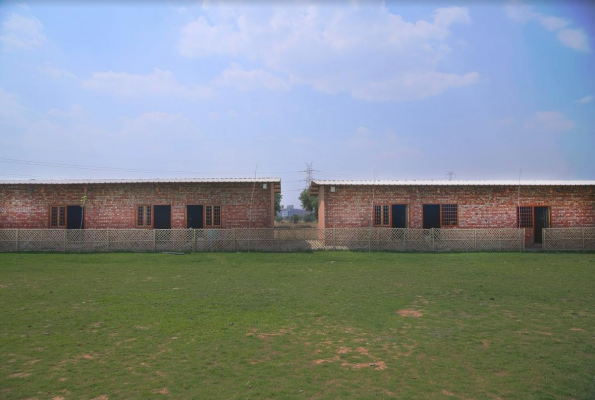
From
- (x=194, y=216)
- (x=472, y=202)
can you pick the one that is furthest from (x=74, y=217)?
(x=472, y=202)

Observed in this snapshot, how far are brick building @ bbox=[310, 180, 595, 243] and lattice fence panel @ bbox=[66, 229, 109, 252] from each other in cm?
1057

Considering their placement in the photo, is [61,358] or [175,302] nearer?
[61,358]

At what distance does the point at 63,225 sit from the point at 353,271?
1545cm

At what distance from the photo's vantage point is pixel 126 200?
2072cm

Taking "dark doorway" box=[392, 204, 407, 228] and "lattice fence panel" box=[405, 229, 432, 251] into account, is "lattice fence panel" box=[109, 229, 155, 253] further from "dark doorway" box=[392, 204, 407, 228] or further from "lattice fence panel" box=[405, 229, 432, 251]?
"dark doorway" box=[392, 204, 407, 228]

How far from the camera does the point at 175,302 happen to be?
9383 millimetres

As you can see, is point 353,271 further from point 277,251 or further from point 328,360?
point 328,360

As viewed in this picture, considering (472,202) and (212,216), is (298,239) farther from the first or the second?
(472,202)

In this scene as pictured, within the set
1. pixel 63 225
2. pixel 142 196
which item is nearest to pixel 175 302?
pixel 142 196

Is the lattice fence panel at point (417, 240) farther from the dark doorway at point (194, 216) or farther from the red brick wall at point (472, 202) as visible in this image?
the dark doorway at point (194, 216)

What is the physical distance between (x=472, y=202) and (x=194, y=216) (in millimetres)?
14175

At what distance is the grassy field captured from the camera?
198 inches

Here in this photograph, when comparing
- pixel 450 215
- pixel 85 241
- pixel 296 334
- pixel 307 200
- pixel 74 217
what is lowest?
pixel 296 334

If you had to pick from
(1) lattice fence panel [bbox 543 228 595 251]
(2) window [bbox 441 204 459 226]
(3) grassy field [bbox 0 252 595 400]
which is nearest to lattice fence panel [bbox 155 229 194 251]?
(3) grassy field [bbox 0 252 595 400]
